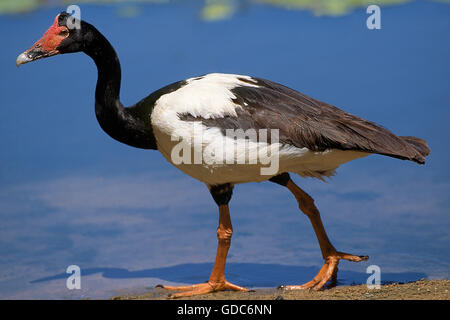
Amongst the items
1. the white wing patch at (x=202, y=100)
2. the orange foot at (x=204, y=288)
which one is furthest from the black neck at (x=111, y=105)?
the orange foot at (x=204, y=288)

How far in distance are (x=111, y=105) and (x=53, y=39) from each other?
589mm

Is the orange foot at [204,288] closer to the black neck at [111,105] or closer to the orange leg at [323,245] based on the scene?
the orange leg at [323,245]

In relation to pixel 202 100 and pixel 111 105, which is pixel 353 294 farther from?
pixel 111 105

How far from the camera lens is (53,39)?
21.6 ft

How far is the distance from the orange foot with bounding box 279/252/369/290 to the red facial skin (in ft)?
7.42

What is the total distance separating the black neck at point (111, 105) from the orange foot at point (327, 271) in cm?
144

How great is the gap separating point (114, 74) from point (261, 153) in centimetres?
115

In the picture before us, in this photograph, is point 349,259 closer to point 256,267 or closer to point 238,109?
point 256,267

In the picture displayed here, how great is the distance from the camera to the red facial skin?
6.59m

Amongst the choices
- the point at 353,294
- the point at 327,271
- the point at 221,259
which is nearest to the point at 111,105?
the point at 221,259

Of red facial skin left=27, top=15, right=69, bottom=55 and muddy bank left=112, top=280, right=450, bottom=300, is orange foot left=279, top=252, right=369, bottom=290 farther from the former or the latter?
red facial skin left=27, top=15, right=69, bottom=55
